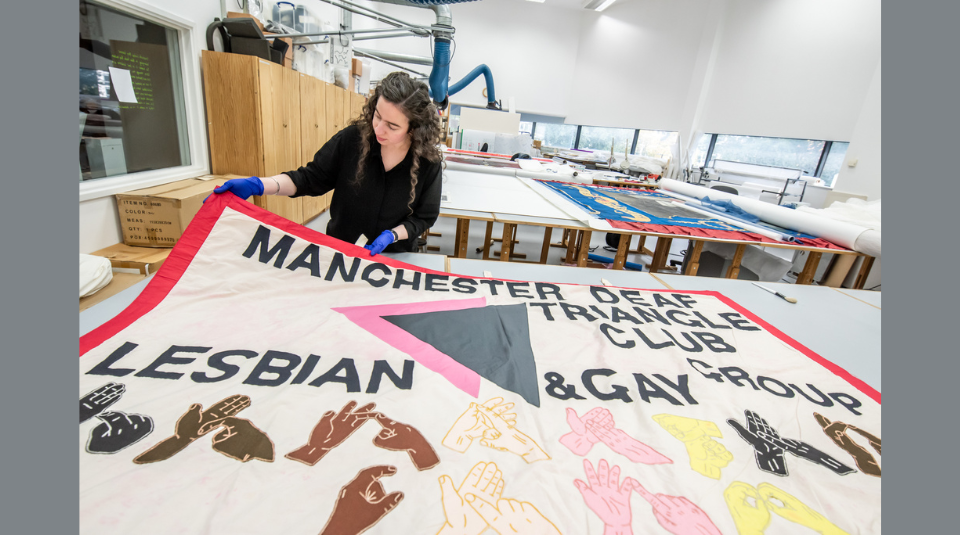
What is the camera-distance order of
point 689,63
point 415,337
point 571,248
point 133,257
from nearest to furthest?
point 415,337 → point 133,257 → point 571,248 → point 689,63

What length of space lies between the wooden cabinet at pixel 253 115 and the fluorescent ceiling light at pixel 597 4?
701 centimetres

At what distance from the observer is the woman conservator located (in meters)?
1.45

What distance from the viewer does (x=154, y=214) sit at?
197cm

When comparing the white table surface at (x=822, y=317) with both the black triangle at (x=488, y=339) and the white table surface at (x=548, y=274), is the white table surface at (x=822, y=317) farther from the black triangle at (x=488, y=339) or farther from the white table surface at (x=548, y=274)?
the black triangle at (x=488, y=339)

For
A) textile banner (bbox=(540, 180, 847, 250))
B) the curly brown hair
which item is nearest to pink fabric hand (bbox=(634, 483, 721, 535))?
the curly brown hair

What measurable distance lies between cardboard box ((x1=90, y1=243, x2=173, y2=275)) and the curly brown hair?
1107 millimetres

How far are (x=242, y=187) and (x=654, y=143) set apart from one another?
30.1 feet

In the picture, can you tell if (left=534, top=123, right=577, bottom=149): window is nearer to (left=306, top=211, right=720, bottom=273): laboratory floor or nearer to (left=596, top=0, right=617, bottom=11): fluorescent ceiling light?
(left=596, top=0, right=617, bottom=11): fluorescent ceiling light

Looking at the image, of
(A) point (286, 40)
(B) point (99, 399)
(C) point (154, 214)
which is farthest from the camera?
(A) point (286, 40)

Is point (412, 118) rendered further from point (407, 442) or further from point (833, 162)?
point (833, 162)

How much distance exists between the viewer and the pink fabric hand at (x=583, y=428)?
0.76 metres

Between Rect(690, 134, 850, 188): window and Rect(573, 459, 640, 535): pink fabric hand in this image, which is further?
Rect(690, 134, 850, 188): window

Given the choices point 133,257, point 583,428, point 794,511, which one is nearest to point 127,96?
point 133,257

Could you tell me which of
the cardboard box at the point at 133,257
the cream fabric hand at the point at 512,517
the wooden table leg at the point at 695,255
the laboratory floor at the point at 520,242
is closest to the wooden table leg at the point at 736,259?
the wooden table leg at the point at 695,255
